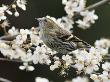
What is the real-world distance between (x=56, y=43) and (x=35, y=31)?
417mm

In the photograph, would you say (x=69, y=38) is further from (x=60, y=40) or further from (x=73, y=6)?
(x=73, y=6)

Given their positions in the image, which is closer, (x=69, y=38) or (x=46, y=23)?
(x=69, y=38)

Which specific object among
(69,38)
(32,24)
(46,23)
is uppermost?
(32,24)

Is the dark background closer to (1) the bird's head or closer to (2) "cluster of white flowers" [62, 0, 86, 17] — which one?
(2) "cluster of white flowers" [62, 0, 86, 17]

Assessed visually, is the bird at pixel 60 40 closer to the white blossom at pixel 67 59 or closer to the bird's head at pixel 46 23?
the bird's head at pixel 46 23

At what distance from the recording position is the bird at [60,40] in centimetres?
352

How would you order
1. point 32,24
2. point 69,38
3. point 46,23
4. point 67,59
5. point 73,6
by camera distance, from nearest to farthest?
point 67,59 → point 69,38 → point 46,23 → point 73,6 → point 32,24

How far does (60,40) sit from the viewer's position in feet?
11.8

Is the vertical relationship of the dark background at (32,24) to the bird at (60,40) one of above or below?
above

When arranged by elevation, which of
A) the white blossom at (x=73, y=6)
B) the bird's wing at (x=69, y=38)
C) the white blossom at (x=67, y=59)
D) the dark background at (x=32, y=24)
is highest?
the dark background at (x=32, y=24)

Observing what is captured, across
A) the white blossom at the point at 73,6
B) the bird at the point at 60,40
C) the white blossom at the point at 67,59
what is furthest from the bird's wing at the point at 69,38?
the white blossom at the point at 73,6

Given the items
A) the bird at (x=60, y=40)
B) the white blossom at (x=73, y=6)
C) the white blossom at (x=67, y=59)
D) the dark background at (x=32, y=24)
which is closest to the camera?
the white blossom at (x=67, y=59)

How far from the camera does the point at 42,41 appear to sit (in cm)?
376

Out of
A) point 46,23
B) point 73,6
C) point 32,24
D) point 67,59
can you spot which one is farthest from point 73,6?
point 32,24
